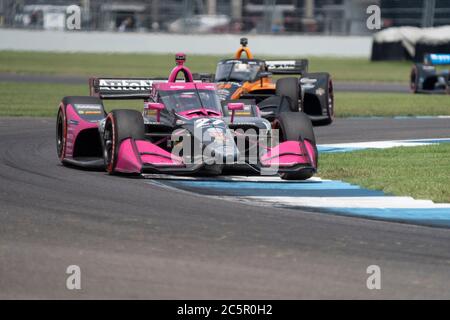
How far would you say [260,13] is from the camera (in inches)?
1786

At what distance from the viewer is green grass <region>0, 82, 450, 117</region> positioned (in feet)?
74.0

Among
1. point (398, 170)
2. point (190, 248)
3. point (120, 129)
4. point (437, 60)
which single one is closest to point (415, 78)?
point (437, 60)

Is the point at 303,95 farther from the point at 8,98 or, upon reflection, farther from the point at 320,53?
Answer: the point at 320,53

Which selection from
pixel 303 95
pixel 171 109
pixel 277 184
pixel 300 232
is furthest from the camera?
pixel 303 95

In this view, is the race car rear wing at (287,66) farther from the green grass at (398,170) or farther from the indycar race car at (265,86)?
the green grass at (398,170)

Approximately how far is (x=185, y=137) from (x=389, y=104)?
13628 millimetres

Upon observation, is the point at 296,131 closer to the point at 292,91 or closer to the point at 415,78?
the point at 292,91

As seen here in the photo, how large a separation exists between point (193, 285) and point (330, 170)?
20.4 ft

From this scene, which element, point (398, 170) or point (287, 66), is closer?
point (398, 170)

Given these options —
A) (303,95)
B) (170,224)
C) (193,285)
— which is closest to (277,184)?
(170,224)

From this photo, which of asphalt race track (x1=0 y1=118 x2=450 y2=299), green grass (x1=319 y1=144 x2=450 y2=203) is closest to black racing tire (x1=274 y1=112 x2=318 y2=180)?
green grass (x1=319 y1=144 x2=450 y2=203)

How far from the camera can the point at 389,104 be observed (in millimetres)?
24922

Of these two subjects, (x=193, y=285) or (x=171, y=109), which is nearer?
(x=193, y=285)

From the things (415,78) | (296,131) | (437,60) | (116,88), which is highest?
(116,88)
